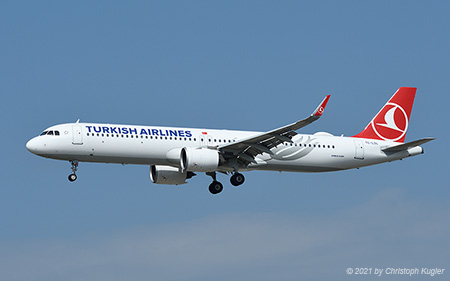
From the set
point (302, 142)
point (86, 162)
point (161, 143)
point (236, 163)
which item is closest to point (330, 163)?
point (302, 142)

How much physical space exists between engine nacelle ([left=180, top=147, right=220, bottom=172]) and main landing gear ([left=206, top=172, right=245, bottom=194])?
230 cm

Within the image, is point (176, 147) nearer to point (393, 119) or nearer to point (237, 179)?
point (237, 179)

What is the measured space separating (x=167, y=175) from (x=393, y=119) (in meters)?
15.5

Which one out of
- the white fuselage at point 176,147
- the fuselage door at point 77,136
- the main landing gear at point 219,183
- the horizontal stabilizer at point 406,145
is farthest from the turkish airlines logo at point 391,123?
the fuselage door at point 77,136

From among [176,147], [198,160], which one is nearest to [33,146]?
[176,147]

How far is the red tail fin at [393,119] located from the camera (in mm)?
57750

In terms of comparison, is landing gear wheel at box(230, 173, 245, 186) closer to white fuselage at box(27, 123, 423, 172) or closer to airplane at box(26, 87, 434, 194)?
airplane at box(26, 87, 434, 194)

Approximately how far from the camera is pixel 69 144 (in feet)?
163

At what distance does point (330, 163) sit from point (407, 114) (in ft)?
25.7

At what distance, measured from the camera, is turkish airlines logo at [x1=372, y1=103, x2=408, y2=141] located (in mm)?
57891

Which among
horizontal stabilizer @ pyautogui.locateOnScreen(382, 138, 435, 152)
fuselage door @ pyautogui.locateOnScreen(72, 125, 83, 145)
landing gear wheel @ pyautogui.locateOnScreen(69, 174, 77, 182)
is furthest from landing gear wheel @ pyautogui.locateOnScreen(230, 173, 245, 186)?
horizontal stabilizer @ pyautogui.locateOnScreen(382, 138, 435, 152)

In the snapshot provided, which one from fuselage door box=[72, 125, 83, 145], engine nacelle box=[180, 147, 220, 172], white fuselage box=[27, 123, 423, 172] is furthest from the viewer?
engine nacelle box=[180, 147, 220, 172]

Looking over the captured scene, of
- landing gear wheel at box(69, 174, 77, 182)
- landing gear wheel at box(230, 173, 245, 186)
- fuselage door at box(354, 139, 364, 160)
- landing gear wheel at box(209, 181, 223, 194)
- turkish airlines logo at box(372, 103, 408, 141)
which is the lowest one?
landing gear wheel at box(230, 173, 245, 186)

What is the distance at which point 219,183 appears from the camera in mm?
54562
